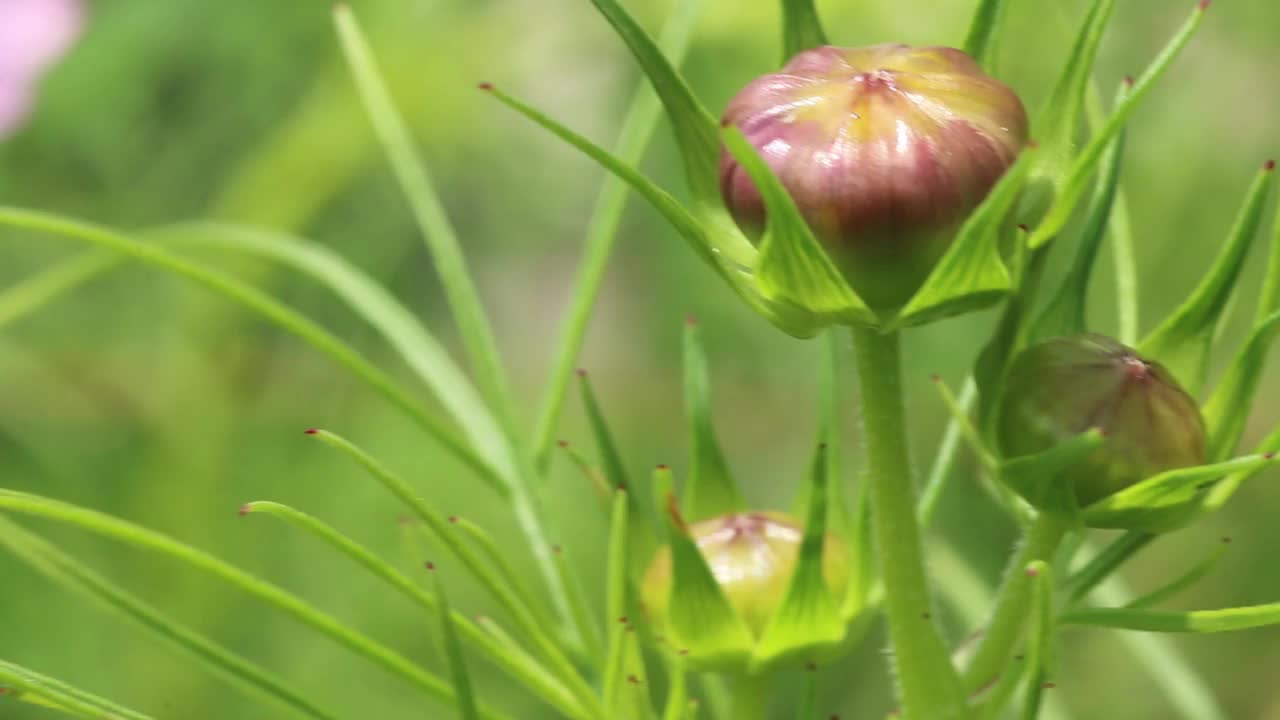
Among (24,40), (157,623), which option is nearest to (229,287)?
(157,623)

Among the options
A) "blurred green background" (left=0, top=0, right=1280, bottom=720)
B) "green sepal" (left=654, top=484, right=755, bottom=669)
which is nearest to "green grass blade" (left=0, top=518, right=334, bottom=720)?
"green sepal" (left=654, top=484, right=755, bottom=669)

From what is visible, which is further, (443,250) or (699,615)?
(443,250)

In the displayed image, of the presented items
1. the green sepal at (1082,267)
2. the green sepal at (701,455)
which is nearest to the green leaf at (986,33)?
the green sepal at (1082,267)

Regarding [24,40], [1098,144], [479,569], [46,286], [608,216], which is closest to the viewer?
[1098,144]

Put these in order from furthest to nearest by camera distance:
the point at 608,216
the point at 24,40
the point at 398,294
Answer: the point at 398,294 → the point at 24,40 → the point at 608,216

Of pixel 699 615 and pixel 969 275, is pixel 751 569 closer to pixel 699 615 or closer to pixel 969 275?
pixel 699 615

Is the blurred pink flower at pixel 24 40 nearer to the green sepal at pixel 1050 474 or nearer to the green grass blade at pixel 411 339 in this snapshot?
the green grass blade at pixel 411 339
